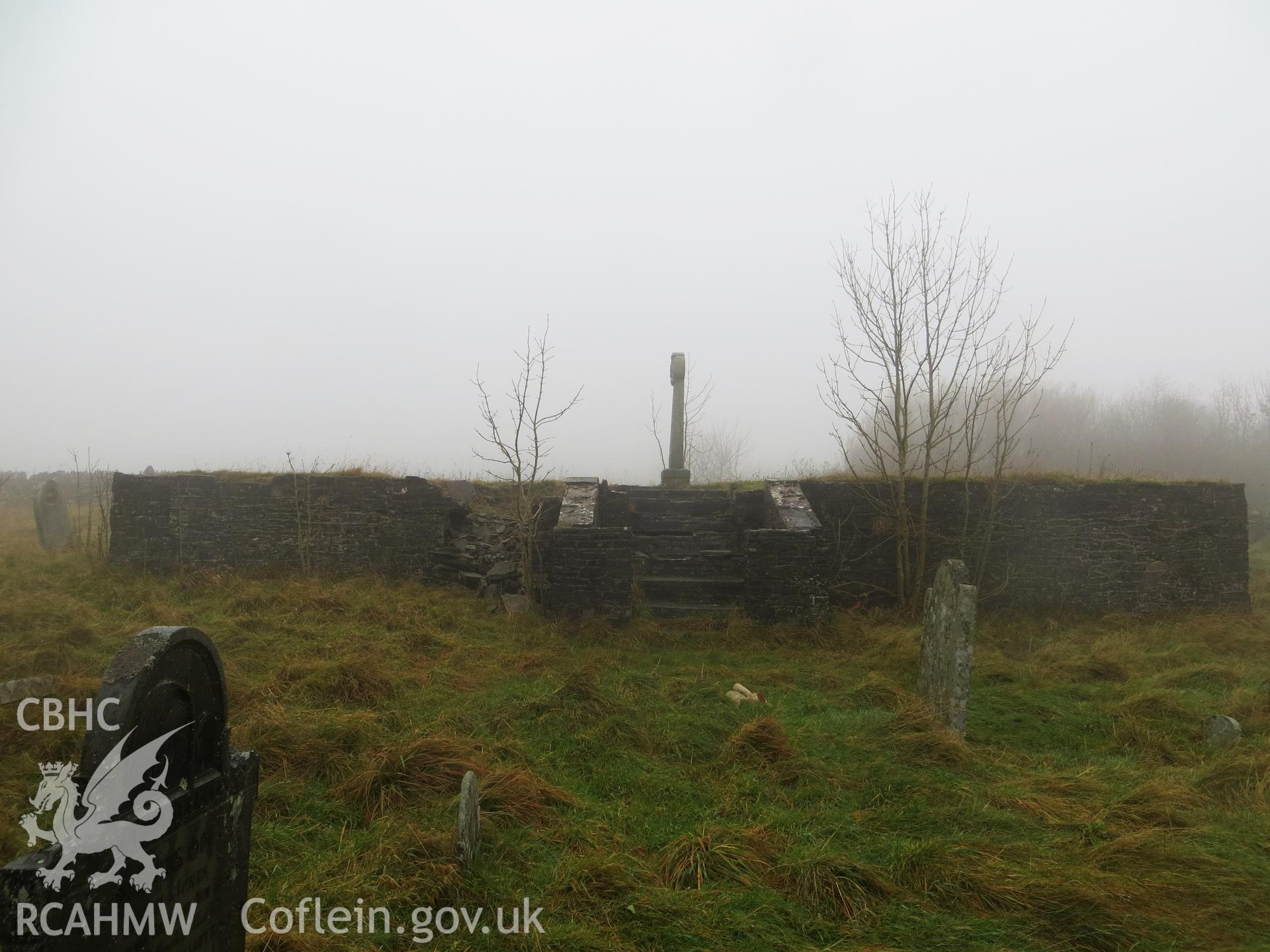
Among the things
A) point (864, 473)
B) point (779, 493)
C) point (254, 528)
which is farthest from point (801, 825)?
point (254, 528)

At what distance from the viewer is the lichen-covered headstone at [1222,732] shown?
5410 millimetres

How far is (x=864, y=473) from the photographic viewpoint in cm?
1091

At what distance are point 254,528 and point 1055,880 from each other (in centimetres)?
1069

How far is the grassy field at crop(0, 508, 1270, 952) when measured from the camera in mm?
3277

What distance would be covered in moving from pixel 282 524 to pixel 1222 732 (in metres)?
11.2

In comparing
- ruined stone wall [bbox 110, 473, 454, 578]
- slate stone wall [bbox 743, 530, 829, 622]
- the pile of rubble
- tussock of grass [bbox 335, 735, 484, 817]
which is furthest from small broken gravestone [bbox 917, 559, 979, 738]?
ruined stone wall [bbox 110, 473, 454, 578]

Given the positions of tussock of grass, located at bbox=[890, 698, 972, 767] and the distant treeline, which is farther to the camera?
the distant treeline

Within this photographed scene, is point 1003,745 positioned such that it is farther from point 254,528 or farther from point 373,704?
point 254,528

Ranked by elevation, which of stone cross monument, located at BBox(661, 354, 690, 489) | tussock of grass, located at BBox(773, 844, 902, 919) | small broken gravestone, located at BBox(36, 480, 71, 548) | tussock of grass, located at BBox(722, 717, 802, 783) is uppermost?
stone cross monument, located at BBox(661, 354, 690, 489)

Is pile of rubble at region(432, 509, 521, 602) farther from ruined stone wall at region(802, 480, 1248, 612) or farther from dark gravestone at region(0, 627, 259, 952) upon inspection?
dark gravestone at region(0, 627, 259, 952)

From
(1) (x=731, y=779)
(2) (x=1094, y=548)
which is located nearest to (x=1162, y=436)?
(2) (x=1094, y=548)

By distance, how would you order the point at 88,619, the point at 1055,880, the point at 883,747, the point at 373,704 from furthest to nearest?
the point at 88,619
the point at 373,704
the point at 883,747
the point at 1055,880

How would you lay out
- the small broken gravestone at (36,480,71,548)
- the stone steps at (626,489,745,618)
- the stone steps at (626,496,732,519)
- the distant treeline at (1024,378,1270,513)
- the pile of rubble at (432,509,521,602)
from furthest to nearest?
the distant treeline at (1024,378,1270,513)
the small broken gravestone at (36,480,71,548)
the stone steps at (626,496,732,519)
the pile of rubble at (432,509,521,602)
the stone steps at (626,489,745,618)

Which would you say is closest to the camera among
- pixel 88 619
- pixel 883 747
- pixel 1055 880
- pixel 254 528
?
pixel 1055 880
